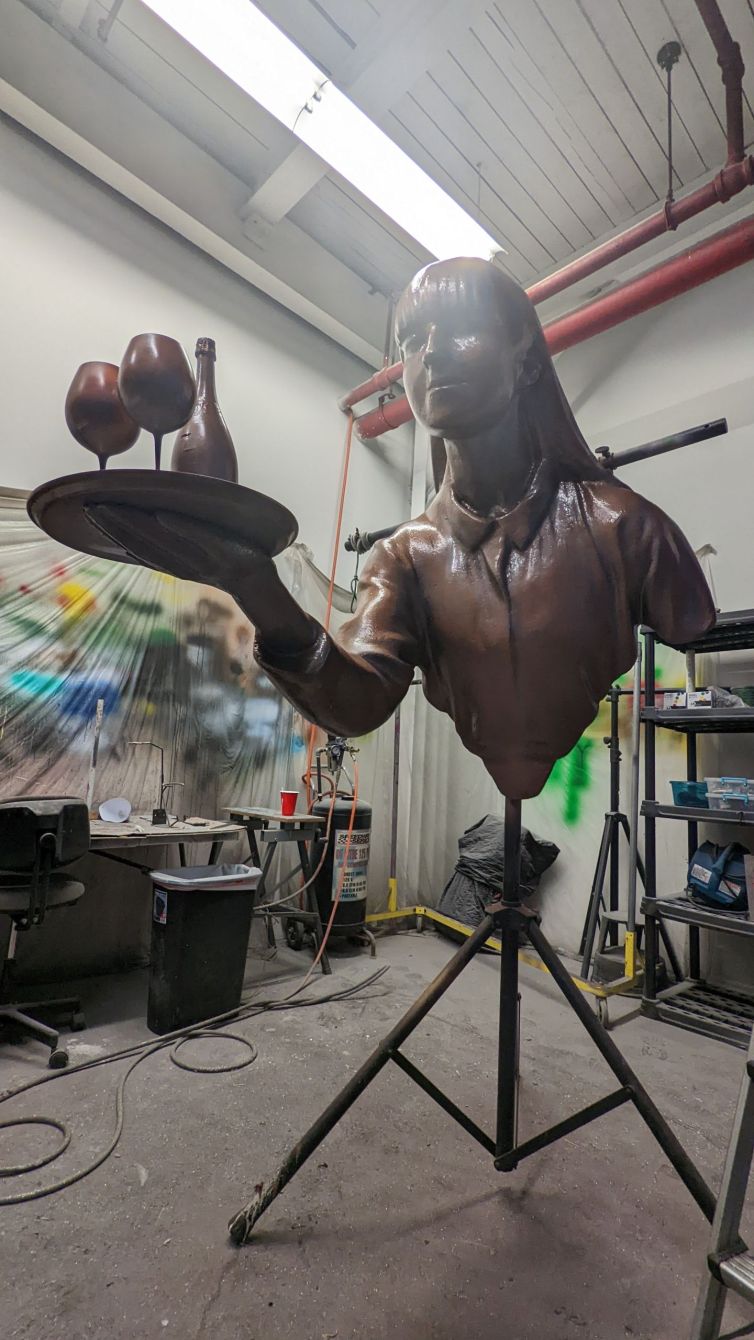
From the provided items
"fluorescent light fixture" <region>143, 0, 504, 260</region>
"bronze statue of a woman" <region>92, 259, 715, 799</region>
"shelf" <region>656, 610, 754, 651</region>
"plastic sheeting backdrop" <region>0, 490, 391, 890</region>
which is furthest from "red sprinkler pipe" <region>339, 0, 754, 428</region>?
"bronze statue of a woman" <region>92, 259, 715, 799</region>

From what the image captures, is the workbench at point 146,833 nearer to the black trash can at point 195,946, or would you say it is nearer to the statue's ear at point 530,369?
the black trash can at point 195,946

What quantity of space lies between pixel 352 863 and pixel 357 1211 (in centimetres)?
158

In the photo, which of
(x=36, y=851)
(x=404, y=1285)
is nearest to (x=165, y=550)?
(x=404, y=1285)

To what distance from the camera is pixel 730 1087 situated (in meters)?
1.63

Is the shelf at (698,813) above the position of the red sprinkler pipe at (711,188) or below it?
below

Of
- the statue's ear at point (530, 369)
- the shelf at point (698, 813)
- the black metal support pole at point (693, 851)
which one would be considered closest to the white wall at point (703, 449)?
the black metal support pole at point (693, 851)

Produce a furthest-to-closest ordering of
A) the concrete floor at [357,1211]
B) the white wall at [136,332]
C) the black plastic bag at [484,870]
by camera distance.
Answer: the black plastic bag at [484,870] → the white wall at [136,332] → the concrete floor at [357,1211]

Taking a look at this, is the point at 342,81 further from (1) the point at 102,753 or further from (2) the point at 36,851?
(2) the point at 36,851

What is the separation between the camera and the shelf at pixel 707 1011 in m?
1.92

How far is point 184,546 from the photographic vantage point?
443 mm

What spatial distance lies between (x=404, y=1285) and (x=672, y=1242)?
1.59ft

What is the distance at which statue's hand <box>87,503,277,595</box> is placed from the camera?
43 centimetres

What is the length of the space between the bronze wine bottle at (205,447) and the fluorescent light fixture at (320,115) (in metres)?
1.62

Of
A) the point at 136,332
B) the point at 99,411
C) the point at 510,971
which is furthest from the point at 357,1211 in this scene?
the point at 136,332
